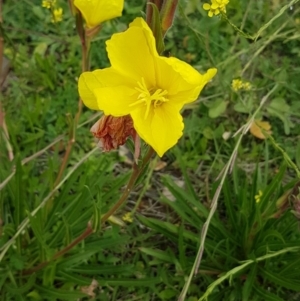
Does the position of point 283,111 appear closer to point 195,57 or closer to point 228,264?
point 195,57

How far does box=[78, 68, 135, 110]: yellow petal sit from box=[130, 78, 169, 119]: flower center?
32 millimetres

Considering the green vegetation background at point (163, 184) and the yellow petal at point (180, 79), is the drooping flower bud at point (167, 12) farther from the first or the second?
the green vegetation background at point (163, 184)

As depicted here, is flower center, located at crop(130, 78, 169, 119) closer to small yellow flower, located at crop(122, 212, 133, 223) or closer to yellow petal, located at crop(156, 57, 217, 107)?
yellow petal, located at crop(156, 57, 217, 107)

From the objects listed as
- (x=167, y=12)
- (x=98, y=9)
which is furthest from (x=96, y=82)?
(x=98, y=9)

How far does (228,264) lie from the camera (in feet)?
5.51

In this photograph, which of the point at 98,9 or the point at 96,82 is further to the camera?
the point at 98,9

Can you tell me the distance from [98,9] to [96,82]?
294 millimetres

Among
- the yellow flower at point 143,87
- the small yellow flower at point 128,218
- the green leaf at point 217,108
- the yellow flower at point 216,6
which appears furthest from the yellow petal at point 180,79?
the green leaf at point 217,108

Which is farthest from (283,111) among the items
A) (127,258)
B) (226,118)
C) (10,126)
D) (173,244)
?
(10,126)

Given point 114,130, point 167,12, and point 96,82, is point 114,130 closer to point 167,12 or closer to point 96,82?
point 96,82

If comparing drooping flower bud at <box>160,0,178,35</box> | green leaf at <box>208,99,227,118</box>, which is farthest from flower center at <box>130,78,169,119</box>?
green leaf at <box>208,99,227,118</box>

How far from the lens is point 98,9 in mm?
1147

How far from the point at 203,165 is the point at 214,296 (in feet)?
1.70

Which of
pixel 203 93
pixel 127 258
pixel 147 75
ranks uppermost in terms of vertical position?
pixel 147 75
